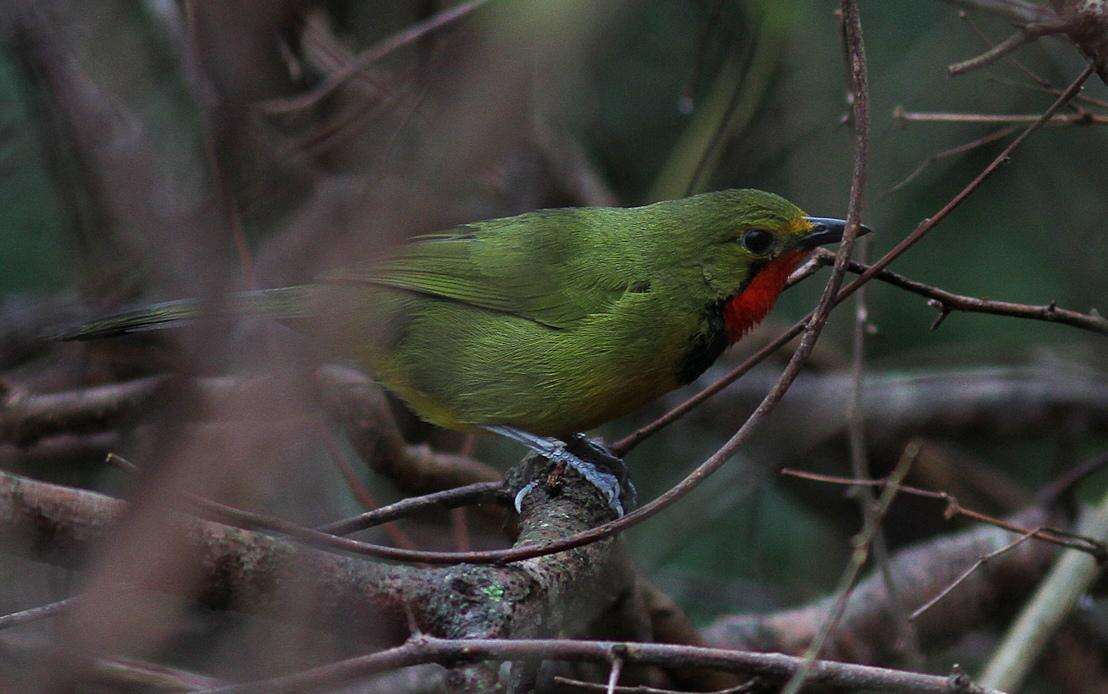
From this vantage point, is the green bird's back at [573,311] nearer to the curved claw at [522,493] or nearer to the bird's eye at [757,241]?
the bird's eye at [757,241]

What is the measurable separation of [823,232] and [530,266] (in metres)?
1.02

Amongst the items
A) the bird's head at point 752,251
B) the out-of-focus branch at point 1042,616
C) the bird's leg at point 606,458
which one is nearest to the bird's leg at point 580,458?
the bird's leg at point 606,458

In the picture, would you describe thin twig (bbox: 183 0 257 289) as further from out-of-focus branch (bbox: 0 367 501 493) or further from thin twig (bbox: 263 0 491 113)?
thin twig (bbox: 263 0 491 113)

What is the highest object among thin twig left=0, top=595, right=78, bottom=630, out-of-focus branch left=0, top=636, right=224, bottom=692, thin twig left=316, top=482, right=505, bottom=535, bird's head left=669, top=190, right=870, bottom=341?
bird's head left=669, top=190, right=870, bottom=341

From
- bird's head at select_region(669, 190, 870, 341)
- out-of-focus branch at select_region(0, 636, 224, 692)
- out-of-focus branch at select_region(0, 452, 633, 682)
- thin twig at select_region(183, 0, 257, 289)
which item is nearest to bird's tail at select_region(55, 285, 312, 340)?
thin twig at select_region(183, 0, 257, 289)

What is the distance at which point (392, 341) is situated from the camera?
373 cm

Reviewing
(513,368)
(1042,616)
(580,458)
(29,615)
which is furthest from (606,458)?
(29,615)

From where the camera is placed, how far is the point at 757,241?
3.70m

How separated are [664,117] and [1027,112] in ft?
6.33

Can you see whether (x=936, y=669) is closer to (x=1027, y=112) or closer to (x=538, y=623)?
(x=1027, y=112)

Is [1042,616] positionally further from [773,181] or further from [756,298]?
[773,181]

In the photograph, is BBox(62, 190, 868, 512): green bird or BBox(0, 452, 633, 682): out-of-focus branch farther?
BBox(62, 190, 868, 512): green bird

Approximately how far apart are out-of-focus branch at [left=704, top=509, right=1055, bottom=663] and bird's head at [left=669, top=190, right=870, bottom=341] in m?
1.31

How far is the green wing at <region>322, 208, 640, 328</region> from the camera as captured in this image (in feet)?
12.3
